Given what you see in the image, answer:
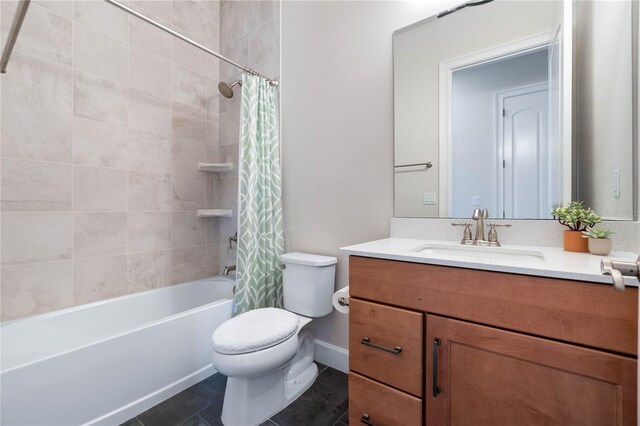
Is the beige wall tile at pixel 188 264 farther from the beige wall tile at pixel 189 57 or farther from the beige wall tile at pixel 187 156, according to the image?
the beige wall tile at pixel 189 57

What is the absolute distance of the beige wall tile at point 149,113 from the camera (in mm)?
1934

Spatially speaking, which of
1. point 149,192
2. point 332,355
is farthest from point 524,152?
point 149,192

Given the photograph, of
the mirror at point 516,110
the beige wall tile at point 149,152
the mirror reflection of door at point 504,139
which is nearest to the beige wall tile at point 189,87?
the beige wall tile at point 149,152

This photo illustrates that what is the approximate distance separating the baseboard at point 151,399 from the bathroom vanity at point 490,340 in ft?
3.29

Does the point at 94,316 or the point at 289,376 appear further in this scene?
the point at 94,316

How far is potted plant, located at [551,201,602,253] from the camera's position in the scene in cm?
99

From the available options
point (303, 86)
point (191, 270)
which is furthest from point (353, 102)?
point (191, 270)

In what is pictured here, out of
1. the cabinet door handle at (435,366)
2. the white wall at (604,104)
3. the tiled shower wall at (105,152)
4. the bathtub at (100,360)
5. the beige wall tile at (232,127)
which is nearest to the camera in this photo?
the cabinet door handle at (435,366)

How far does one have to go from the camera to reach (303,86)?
187cm

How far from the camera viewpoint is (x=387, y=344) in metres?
0.97

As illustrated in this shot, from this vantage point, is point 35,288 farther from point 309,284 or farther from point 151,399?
point 309,284

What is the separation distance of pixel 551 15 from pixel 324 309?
69.7 inches

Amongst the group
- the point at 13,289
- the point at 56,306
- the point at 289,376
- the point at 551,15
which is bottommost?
the point at 289,376

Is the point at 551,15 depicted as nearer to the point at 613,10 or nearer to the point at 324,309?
the point at 613,10
